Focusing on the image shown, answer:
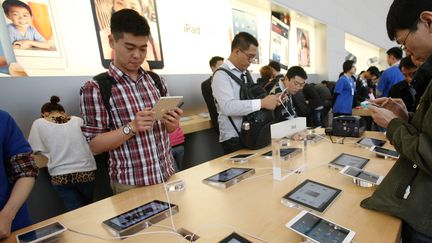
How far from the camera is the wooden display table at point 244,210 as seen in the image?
30.3 inches

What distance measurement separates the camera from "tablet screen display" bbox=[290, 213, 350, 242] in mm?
684

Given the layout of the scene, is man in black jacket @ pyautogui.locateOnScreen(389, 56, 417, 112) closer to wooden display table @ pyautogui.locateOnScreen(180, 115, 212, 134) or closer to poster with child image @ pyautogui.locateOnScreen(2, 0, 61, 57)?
wooden display table @ pyautogui.locateOnScreen(180, 115, 212, 134)

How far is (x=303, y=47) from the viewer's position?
5945 mm

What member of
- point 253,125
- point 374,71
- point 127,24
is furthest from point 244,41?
point 374,71

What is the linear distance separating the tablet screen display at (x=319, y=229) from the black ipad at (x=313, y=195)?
11 cm

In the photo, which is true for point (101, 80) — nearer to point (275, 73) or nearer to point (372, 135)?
point (372, 135)

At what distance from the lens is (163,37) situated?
115 inches

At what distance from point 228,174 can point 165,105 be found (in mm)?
466

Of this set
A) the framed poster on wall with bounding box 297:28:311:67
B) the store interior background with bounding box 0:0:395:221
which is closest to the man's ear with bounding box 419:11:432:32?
the store interior background with bounding box 0:0:395:221

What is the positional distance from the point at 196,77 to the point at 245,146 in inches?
68.6

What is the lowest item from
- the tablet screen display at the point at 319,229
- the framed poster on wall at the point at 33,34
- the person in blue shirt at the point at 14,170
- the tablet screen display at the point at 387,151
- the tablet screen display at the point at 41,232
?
the tablet screen display at the point at 387,151

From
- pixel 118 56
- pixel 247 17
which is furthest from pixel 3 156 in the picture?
pixel 247 17

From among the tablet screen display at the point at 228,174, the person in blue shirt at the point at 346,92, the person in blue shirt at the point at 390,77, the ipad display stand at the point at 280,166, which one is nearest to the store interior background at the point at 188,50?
the person in blue shirt at the point at 346,92

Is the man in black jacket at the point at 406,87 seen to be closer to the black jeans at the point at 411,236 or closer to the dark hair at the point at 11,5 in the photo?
the black jeans at the point at 411,236
